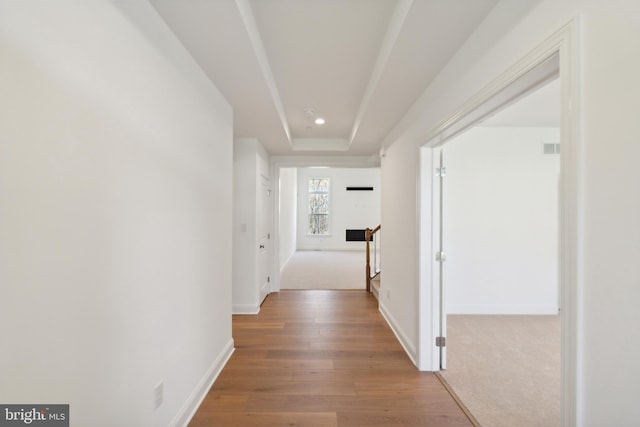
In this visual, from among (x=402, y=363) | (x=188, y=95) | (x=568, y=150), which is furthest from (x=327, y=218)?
(x=568, y=150)

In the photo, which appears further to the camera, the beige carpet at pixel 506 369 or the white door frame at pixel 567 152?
the beige carpet at pixel 506 369

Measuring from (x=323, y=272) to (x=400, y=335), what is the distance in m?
3.64

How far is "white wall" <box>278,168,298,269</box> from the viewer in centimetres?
729

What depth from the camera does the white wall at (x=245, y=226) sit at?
3.79 m

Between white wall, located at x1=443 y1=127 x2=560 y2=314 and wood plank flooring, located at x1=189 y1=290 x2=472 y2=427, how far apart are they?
1508mm

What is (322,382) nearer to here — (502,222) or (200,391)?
(200,391)

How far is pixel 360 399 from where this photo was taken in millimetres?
2014

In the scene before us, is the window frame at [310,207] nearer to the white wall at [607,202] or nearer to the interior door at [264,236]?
the interior door at [264,236]

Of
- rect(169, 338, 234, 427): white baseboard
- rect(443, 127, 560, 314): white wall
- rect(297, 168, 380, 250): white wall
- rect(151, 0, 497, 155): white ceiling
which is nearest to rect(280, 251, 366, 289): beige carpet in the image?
rect(297, 168, 380, 250): white wall

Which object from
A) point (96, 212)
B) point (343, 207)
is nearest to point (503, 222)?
point (96, 212)

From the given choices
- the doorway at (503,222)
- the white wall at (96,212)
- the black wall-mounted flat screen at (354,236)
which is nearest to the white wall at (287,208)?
the black wall-mounted flat screen at (354,236)

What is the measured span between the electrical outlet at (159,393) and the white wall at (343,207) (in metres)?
8.85

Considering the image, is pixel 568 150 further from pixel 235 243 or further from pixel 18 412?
pixel 235 243

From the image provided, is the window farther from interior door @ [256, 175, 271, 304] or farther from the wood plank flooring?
the wood plank flooring
